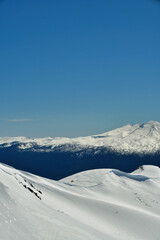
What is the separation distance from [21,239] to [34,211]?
22.7ft

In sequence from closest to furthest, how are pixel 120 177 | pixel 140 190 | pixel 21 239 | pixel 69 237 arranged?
pixel 21 239
pixel 69 237
pixel 140 190
pixel 120 177

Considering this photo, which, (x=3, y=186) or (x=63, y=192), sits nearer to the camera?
(x=3, y=186)

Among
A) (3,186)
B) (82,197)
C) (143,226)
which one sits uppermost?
(3,186)

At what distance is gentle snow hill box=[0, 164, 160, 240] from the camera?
1934 centimetres

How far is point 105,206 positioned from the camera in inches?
1538

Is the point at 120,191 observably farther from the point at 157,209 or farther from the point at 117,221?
the point at 117,221

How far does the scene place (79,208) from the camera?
118 ft

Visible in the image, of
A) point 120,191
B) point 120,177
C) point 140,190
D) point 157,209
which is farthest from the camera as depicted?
point 120,177

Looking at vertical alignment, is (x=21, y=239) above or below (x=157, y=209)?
above

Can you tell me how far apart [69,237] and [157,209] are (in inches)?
1220

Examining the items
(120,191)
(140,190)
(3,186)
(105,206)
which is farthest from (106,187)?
(3,186)

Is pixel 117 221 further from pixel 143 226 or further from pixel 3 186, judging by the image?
pixel 3 186

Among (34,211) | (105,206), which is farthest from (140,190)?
(34,211)

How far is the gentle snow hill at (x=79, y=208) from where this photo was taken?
1934cm
